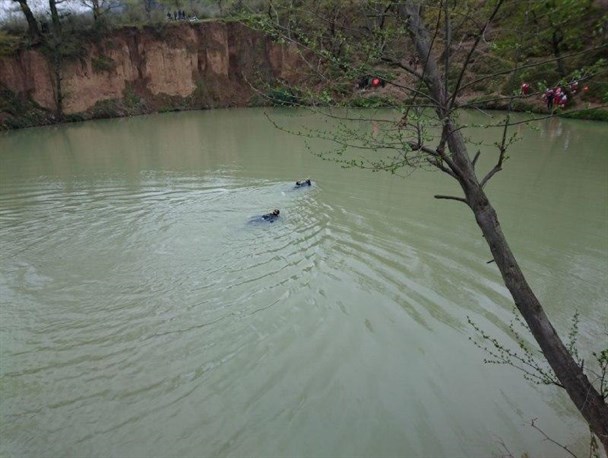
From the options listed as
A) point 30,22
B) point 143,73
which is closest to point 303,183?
point 143,73

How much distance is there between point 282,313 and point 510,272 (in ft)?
11.3

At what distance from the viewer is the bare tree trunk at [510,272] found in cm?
307

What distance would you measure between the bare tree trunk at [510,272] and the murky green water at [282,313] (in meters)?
1.11

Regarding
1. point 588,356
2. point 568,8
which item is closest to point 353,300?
point 588,356

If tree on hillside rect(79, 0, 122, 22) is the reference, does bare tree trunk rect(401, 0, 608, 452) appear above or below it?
below

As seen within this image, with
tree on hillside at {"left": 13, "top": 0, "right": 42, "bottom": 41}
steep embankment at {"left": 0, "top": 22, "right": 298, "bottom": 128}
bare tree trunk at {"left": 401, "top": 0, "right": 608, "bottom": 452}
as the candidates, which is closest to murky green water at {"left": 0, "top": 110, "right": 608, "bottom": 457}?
bare tree trunk at {"left": 401, "top": 0, "right": 608, "bottom": 452}

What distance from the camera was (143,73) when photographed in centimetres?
3353

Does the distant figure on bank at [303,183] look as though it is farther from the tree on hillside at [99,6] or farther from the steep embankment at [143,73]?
the tree on hillside at [99,6]

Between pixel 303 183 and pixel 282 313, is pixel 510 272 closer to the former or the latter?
pixel 282 313

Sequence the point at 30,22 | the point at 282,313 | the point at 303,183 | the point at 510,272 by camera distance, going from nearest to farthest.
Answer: the point at 510,272 < the point at 282,313 < the point at 303,183 < the point at 30,22

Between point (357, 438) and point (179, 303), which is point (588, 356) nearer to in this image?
point (357, 438)

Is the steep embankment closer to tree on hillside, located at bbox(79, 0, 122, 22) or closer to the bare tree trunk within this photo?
tree on hillside, located at bbox(79, 0, 122, 22)

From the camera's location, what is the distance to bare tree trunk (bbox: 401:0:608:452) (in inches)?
121

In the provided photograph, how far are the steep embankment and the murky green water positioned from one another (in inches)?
784
